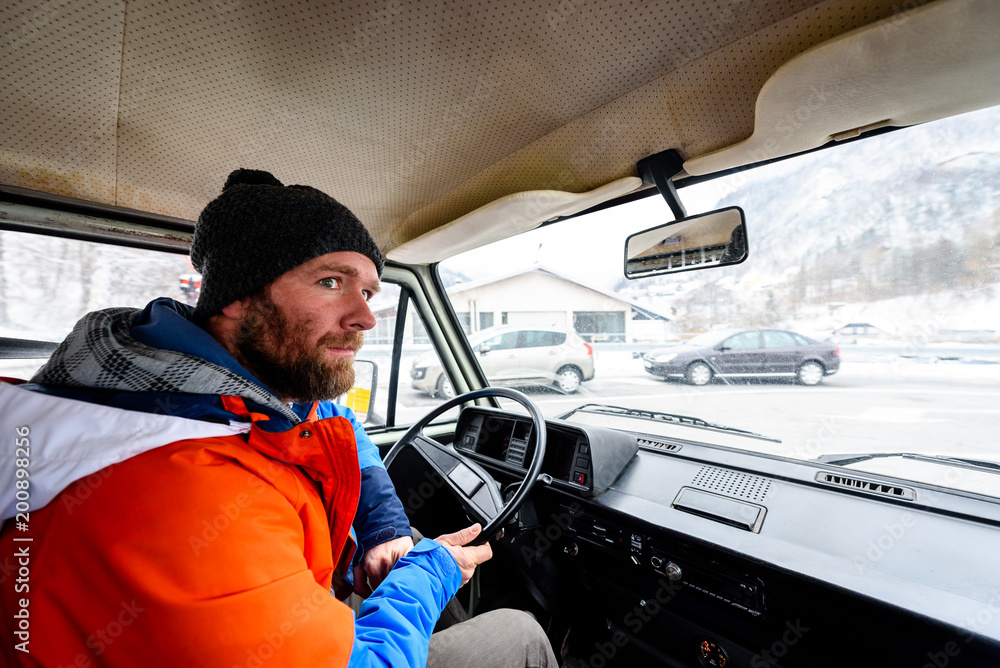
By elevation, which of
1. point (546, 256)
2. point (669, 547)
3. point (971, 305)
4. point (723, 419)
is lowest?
point (669, 547)

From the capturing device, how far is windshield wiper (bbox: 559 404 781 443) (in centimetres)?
220

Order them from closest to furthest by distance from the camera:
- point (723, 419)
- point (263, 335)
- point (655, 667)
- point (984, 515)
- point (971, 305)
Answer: point (263, 335), point (984, 515), point (971, 305), point (655, 667), point (723, 419)

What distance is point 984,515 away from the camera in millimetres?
1443

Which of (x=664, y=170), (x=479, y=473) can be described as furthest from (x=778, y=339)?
(x=479, y=473)

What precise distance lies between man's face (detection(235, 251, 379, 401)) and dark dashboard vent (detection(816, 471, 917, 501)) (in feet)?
5.98

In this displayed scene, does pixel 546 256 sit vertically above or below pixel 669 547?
above

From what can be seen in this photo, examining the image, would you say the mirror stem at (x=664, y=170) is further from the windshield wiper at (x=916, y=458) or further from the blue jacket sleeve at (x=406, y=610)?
the blue jacket sleeve at (x=406, y=610)

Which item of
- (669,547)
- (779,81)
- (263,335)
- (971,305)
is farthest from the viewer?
(669,547)

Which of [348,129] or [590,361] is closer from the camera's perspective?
[348,129]

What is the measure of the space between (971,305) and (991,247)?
0.20 m

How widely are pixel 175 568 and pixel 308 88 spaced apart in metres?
1.28

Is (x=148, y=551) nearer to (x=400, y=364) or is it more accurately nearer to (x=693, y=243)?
(x=693, y=243)

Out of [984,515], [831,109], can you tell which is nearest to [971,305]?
[984,515]

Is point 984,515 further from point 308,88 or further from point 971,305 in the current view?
point 308,88
